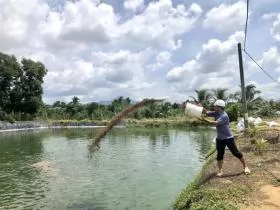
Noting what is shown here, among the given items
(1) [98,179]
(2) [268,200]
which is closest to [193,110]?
(2) [268,200]

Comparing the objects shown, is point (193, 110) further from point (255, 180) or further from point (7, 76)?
point (7, 76)

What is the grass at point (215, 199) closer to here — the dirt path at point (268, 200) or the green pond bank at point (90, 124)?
the dirt path at point (268, 200)

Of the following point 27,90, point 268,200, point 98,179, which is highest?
point 27,90

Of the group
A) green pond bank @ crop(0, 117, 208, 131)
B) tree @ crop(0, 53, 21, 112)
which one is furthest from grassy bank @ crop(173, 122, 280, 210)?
tree @ crop(0, 53, 21, 112)

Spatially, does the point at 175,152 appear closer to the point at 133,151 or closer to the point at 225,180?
the point at 133,151

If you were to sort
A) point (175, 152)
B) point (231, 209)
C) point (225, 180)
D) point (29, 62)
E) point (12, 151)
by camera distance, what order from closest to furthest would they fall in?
point (231, 209), point (225, 180), point (175, 152), point (12, 151), point (29, 62)

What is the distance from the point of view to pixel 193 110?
9.35 meters

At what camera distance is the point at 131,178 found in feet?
49.5

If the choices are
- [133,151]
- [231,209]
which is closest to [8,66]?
[133,151]

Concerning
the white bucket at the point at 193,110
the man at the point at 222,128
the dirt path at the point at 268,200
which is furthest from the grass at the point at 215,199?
the white bucket at the point at 193,110

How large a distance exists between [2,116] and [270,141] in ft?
152

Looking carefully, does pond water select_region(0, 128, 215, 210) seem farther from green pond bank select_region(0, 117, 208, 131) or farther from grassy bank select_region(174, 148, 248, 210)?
green pond bank select_region(0, 117, 208, 131)

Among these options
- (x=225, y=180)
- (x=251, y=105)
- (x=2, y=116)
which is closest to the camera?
(x=225, y=180)

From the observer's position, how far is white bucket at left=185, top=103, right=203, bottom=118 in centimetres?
927
